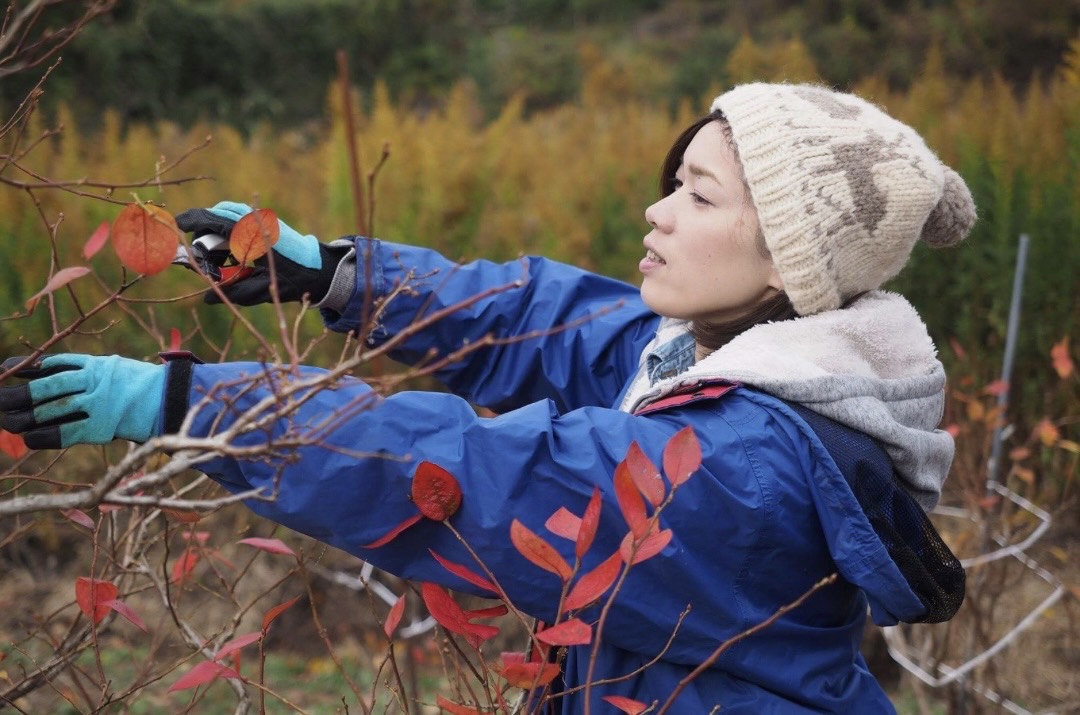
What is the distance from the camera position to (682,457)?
3.91ft

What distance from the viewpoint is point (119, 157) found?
4953mm

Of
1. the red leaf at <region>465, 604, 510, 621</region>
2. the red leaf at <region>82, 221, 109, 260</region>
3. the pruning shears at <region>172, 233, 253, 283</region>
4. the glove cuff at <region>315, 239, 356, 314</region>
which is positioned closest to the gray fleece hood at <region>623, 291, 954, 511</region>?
the red leaf at <region>465, 604, 510, 621</region>

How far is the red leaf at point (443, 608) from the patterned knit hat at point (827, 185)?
713 mm

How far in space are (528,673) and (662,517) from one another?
0.26 m

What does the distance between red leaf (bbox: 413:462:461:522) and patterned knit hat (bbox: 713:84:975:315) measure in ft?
2.15

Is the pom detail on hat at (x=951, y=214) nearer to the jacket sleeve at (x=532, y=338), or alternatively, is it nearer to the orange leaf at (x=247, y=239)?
the jacket sleeve at (x=532, y=338)

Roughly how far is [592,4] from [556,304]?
1633cm

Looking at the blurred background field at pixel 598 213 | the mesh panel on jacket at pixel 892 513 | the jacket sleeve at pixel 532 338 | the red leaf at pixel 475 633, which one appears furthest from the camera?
the blurred background field at pixel 598 213

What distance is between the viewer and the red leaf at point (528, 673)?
1.18 metres

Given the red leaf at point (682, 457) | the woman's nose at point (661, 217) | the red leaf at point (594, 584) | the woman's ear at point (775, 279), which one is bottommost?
the red leaf at point (594, 584)

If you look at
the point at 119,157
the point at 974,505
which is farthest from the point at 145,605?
the point at 974,505

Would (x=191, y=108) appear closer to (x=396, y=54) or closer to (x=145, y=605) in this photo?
(x=396, y=54)

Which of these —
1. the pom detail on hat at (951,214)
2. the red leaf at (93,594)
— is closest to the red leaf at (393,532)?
the red leaf at (93,594)

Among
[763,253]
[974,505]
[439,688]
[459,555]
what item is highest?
[763,253]
